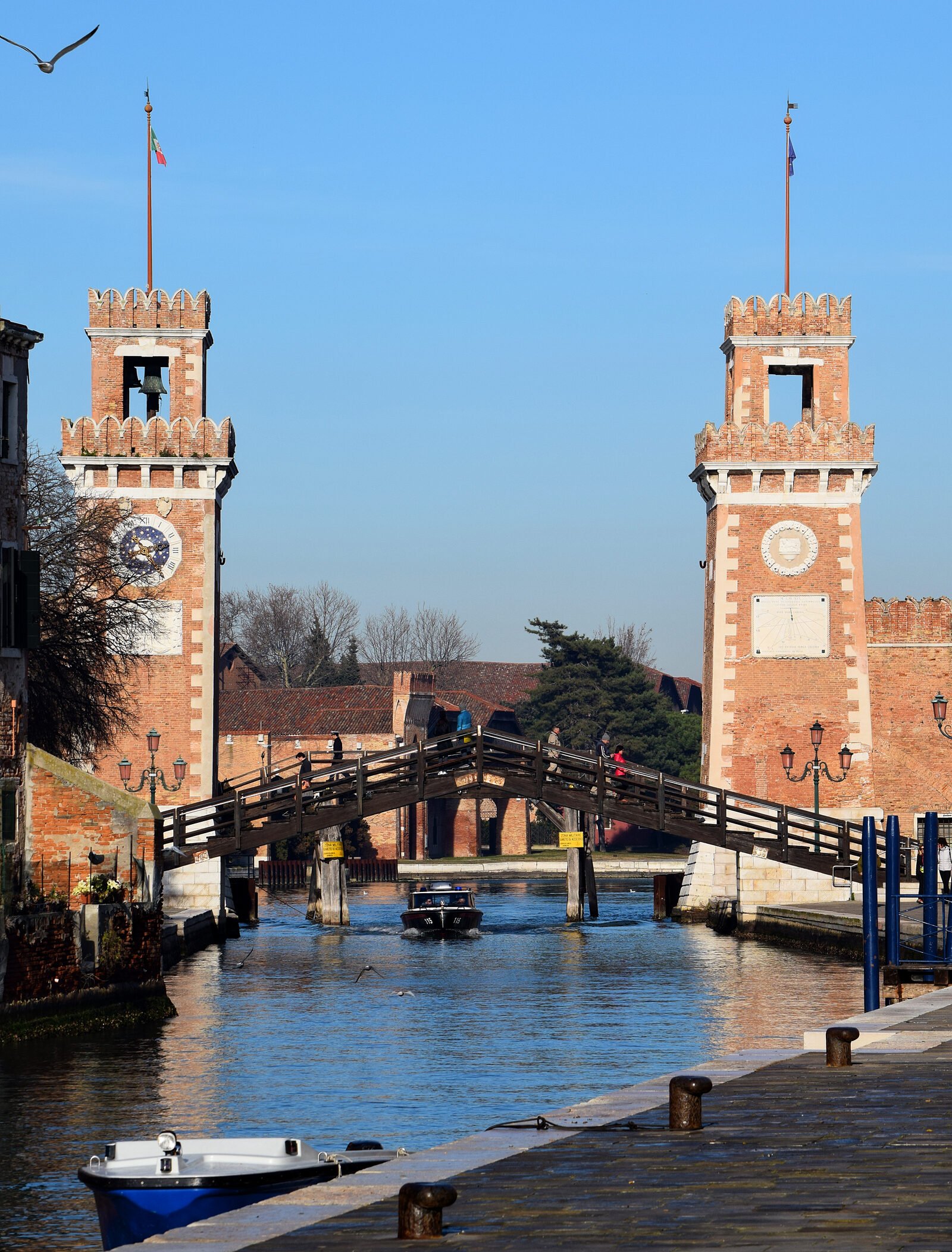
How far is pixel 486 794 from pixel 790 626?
8.32 m

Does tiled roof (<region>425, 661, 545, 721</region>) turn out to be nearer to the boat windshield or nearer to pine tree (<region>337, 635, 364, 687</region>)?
pine tree (<region>337, 635, 364, 687</region>)

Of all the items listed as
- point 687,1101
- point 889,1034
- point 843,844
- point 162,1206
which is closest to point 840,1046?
point 889,1034

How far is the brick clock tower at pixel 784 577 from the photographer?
140ft

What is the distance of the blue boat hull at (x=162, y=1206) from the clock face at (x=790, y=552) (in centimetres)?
3355

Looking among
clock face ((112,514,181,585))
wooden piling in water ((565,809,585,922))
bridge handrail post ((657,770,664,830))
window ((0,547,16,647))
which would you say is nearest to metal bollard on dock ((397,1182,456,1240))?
window ((0,547,16,647))

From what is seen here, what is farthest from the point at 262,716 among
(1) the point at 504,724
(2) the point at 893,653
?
(2) the point at 893,653

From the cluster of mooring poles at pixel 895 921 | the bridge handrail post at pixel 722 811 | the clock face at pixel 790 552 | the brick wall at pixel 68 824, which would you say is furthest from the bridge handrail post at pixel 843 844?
the brick wall at pixel 68 824

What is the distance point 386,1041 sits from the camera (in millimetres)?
24594

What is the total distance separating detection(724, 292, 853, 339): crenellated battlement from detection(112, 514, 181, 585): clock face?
13.7m

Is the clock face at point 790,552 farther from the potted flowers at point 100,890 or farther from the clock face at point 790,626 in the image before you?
the potted flowers at point 100,890

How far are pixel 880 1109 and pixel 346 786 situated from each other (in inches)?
1176

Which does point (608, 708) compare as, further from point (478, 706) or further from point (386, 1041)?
point (386, 1041)

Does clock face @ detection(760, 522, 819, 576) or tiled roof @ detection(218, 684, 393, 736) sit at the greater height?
clock face @ detection(760, 522, 819, 576)

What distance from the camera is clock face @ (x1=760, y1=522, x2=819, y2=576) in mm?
43125
